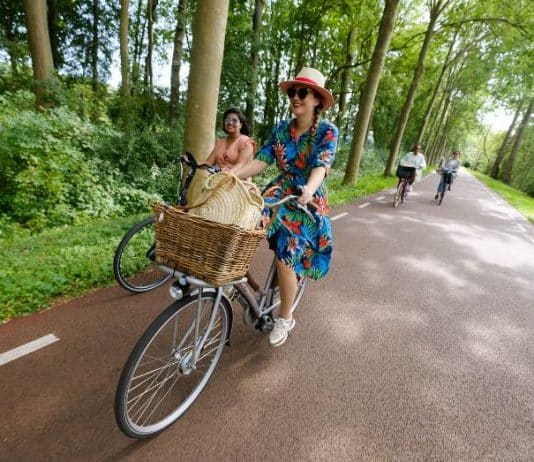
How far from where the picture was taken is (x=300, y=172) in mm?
2492

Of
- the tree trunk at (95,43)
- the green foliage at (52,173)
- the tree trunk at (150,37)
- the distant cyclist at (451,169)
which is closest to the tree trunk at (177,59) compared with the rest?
the tree trunk at (150,37)

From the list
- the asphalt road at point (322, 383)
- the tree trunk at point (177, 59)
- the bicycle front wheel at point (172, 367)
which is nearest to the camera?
the bicycle front wheel at point (172, 367)

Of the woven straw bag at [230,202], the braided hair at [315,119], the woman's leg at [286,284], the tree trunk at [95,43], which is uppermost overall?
the tree trunk at [95,43]

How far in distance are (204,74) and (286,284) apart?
2992 mm

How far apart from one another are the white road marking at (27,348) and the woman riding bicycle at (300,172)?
6.75 ft

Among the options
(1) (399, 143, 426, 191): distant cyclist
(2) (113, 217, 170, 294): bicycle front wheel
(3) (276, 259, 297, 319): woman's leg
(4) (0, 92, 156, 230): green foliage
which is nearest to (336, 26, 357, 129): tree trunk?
(1) (399, 143, 426, 191): distant cyclist

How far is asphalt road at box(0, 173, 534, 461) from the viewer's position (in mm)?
2035

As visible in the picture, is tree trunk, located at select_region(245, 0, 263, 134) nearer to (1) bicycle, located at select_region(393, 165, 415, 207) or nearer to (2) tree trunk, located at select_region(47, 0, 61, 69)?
(1) bicycle, located at select_region(393, 165, 415, 207)

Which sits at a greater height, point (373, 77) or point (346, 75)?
point (346, 75)

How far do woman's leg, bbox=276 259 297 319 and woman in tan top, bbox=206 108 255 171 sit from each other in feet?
6.51

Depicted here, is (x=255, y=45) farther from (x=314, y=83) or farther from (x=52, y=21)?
(x=314, y=83)

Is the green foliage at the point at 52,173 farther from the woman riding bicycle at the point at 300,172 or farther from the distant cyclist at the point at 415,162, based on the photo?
the distant cyclist at the point at 415,162

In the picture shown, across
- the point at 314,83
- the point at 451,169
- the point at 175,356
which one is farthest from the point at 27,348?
the point at 451,169

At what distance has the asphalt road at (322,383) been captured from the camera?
2.04 m
